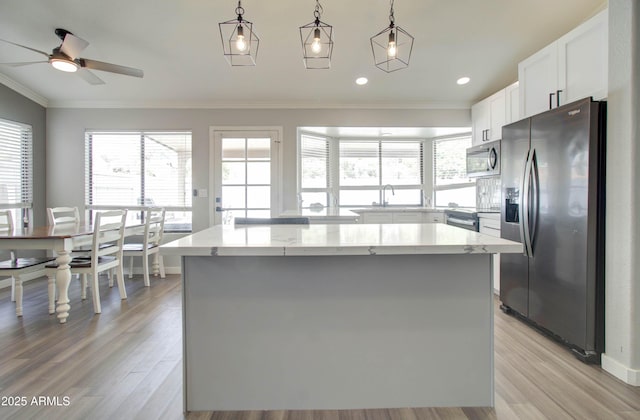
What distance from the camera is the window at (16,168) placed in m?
3.65

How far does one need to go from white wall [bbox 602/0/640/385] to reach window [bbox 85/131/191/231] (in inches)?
171

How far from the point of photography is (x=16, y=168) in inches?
149

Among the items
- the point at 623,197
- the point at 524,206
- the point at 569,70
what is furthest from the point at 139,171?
the point at 623,197

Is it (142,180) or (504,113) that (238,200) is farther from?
(504,113)

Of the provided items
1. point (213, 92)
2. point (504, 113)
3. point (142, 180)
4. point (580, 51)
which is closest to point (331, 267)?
point (580, 51)

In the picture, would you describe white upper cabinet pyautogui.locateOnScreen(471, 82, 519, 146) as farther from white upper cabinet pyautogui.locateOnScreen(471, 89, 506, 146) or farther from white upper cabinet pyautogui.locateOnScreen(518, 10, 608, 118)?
white upper cabinet pyautogui.locateOnScreen(518, 10, 608, 118)

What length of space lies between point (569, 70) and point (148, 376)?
3.47 meters

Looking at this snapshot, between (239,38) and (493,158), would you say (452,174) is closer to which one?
(493,158)

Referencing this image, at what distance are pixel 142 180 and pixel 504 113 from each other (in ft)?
15.3

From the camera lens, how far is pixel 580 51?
6.91 ft

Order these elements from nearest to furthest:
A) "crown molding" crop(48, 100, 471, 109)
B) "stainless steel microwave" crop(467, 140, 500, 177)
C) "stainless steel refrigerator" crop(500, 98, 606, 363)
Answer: "stainless steel refrigerator" crop(500, 98, 606, 363) < "stainless steel microwave" crop(467, 140, 500, 177) < "crown molding" crop(48, 100, 471, 109)

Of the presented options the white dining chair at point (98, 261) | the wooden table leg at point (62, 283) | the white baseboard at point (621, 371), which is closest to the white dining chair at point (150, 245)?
the white dining chair at point (98, 261)

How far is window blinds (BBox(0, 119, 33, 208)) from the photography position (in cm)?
364

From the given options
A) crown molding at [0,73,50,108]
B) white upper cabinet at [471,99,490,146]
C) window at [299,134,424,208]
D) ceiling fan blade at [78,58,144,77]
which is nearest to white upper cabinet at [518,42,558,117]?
white upper cabinet at [471,99,490,146]
